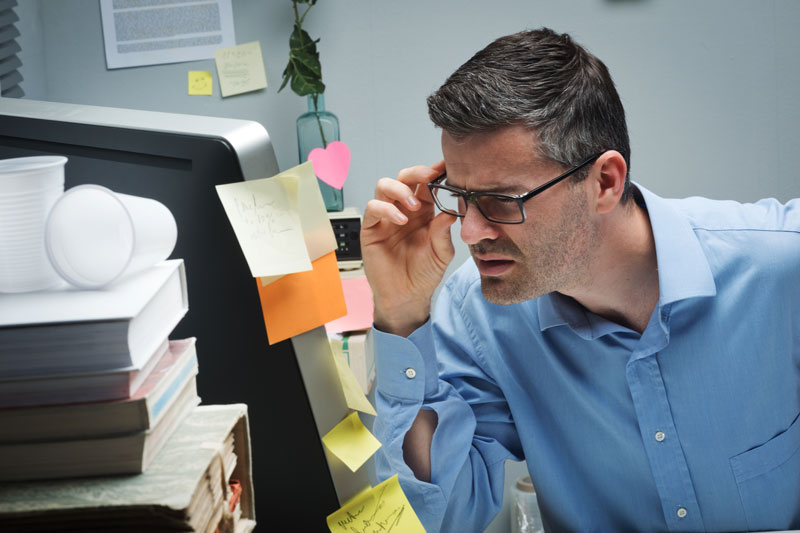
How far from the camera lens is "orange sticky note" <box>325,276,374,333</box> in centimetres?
170

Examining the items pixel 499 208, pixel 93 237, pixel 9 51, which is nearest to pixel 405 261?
pixel 499 208

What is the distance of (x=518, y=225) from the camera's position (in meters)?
0.99

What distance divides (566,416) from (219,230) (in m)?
0.65

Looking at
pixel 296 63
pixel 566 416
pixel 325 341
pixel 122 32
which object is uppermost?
pixel 122 32

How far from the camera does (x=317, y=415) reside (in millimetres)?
683

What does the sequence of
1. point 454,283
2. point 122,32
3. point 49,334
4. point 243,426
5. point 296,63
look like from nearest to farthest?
point 49,334 → point 243,426 → point 454,283 → point 296,63 → point 122,32

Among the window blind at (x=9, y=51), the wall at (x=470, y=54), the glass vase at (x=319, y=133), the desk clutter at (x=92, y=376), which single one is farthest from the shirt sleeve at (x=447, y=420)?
the window blind at (x=9, y=51)

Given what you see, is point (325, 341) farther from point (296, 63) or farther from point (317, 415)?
point (296, 63)

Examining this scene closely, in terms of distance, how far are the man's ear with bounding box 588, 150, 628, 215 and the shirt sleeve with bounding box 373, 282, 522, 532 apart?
297 millimetres

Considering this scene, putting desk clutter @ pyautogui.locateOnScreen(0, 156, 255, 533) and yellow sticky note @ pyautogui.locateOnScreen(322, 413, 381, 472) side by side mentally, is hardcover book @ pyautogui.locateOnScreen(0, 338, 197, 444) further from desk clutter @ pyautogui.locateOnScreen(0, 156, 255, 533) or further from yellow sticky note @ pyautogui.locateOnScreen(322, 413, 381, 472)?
yellow sticky note @ pyautogui.locateOnScreen(322, 413, 381, 472)

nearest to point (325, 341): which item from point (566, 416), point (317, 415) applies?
point (317, 415)

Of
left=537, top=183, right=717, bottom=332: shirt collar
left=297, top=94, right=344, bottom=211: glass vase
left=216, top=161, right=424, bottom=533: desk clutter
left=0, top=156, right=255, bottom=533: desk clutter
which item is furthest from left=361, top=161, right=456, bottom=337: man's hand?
left=297, top=94, right=344, bottom=211: glass vase

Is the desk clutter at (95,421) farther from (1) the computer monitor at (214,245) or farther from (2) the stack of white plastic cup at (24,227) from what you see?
(1) the computer monitor at (214,245)

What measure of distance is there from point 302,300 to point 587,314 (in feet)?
1.78
